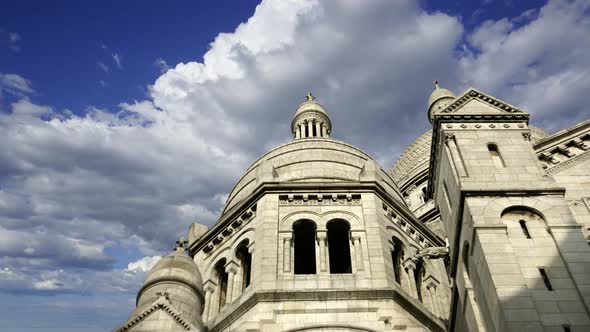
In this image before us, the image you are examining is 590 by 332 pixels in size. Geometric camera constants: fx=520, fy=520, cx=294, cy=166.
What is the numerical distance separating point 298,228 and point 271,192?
2.05 m

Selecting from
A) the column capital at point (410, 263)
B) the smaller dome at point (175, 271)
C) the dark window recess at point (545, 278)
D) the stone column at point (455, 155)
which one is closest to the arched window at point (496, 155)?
the stone column at point (455, 155)

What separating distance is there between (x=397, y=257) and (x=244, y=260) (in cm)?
706

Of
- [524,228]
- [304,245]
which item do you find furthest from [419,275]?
[524,228]

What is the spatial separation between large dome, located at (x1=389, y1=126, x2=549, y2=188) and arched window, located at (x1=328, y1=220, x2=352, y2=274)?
23.9 m

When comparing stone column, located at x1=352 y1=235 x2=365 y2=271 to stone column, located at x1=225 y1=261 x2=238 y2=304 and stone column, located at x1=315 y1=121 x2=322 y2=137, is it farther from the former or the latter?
stone column, located at x1=315 y1=121 x2=322 y2=137

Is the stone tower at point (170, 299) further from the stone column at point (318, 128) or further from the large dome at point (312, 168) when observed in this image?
the stone column at point (318, 128)

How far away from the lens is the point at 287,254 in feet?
70.5

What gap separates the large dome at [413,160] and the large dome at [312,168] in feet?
70.2

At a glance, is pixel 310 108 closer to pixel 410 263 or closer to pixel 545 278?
pixel 410 263

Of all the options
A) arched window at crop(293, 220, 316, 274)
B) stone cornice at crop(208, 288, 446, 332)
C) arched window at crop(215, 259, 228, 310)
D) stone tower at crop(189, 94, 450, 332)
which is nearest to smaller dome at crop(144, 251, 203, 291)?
stone cornice at crop(208, 288, 446, 332)

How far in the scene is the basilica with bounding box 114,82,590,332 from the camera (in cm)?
1447

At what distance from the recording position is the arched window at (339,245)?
23.5 meters

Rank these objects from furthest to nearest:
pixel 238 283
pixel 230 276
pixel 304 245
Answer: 1. pixel 304 245
2. pixel 230 276
3. pixel 238 283

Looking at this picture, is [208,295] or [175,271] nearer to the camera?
[175,271]
